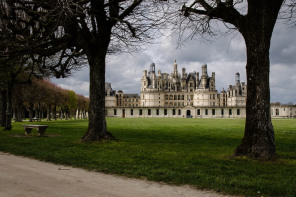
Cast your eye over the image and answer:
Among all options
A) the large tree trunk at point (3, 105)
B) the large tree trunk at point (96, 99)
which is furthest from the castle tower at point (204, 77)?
the large tree trunk at point (96, 99)

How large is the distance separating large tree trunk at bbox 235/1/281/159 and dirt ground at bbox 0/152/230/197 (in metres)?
3.31

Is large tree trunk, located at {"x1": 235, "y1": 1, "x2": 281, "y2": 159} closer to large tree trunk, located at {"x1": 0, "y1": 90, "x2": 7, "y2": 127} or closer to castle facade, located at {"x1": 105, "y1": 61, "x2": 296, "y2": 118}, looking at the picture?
large tree trunk, located at {"x1": 0, "y1": 90, "x2": 7, "y2": 127}

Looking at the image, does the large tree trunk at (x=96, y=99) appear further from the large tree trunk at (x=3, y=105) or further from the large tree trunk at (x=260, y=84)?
the large tree trunk at (x=3, y=105)

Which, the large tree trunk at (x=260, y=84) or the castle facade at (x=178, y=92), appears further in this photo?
the castle facade at (x=178, y=92)

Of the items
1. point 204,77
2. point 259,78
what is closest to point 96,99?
point 259,78

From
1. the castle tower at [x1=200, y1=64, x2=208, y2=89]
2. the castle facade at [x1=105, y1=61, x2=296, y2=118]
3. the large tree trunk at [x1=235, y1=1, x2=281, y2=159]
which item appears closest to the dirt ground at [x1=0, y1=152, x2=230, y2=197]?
the large tree trunk at [x1=235, y1=1, x2=281, y2=159]

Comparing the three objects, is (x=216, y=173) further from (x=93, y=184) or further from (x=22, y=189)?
(x=22, y=189)

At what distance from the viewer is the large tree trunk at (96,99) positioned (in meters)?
11.3

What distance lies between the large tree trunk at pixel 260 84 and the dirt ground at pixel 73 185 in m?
3.31

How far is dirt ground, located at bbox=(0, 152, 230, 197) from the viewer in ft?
14.0

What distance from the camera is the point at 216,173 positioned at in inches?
225

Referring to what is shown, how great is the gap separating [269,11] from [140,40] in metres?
5.90

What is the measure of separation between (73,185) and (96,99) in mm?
6737

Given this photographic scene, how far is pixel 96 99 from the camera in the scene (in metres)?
11.3
